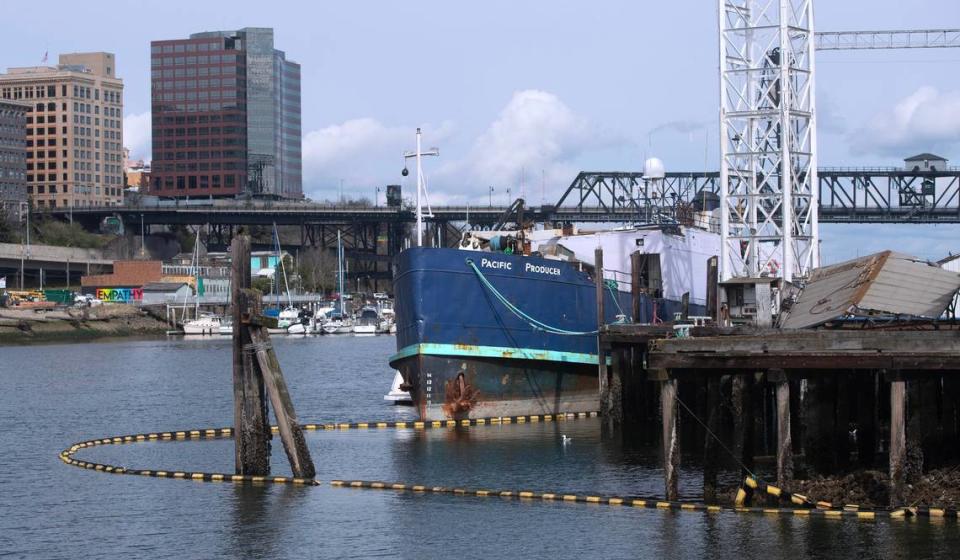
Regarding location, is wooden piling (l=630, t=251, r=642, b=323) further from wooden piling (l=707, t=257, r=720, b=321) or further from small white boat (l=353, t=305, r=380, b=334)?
small white boat (l=353, t=305, r=380, b=334)

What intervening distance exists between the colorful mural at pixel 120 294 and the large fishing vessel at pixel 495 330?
13873 centimetres

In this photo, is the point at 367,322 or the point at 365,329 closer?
the point at 365,329

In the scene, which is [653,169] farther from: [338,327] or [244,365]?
[338,327]

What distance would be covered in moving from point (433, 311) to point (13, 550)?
2194 cm

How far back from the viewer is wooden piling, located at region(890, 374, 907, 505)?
28859 mm

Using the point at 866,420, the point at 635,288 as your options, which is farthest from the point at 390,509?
the point at 635,288

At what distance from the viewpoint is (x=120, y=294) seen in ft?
628

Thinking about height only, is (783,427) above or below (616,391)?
above

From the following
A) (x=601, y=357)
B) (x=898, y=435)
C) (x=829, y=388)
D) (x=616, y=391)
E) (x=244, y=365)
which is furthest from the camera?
(x=601, y=357)

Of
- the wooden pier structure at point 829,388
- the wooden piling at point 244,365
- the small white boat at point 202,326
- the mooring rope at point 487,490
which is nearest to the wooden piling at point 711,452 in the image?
the wooden pier structure at point 829,388

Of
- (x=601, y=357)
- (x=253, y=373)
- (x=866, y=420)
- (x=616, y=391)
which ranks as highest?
(x=253, y=373)

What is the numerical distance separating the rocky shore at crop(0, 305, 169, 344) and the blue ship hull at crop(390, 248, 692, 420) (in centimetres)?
10953

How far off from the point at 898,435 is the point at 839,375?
13.2 ft

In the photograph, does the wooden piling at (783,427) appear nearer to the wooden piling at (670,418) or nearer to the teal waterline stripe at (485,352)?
the wooden piling at (670,418)
